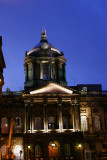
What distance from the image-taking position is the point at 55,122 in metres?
46.1

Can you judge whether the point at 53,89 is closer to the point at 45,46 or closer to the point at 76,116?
the point at 76,116

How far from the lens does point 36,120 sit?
4612 cm

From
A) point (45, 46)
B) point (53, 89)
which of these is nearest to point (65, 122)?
point (53, 89)

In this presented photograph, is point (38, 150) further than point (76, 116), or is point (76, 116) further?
point (76, 116)

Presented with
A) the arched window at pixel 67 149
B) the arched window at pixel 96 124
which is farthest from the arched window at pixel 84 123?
the arched window at pixel 67 149

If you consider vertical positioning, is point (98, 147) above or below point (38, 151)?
above

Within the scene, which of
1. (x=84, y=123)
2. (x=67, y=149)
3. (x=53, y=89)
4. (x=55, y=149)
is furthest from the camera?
(x=84, y=123)

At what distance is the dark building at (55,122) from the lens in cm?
4244

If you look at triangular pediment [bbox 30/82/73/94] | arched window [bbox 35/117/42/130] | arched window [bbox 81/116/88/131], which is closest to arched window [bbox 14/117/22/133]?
arched window [bbox 35/117/42/130]

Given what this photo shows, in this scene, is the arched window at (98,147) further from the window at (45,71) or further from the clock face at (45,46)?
the clock face at (45,46)

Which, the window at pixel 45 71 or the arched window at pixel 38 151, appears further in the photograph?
the window at pixel 45 71

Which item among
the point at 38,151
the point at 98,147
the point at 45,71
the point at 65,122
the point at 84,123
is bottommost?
the point at 38,151

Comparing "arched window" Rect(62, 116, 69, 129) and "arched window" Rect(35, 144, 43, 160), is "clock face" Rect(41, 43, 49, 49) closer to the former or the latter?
"arched window" Rect(62, 116, 69, 129)

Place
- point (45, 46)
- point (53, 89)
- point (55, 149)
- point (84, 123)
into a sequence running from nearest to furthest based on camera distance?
1. point (55, 149)
2. point (53, 89)
3. point (84, 123)
4. point (45, 46)
